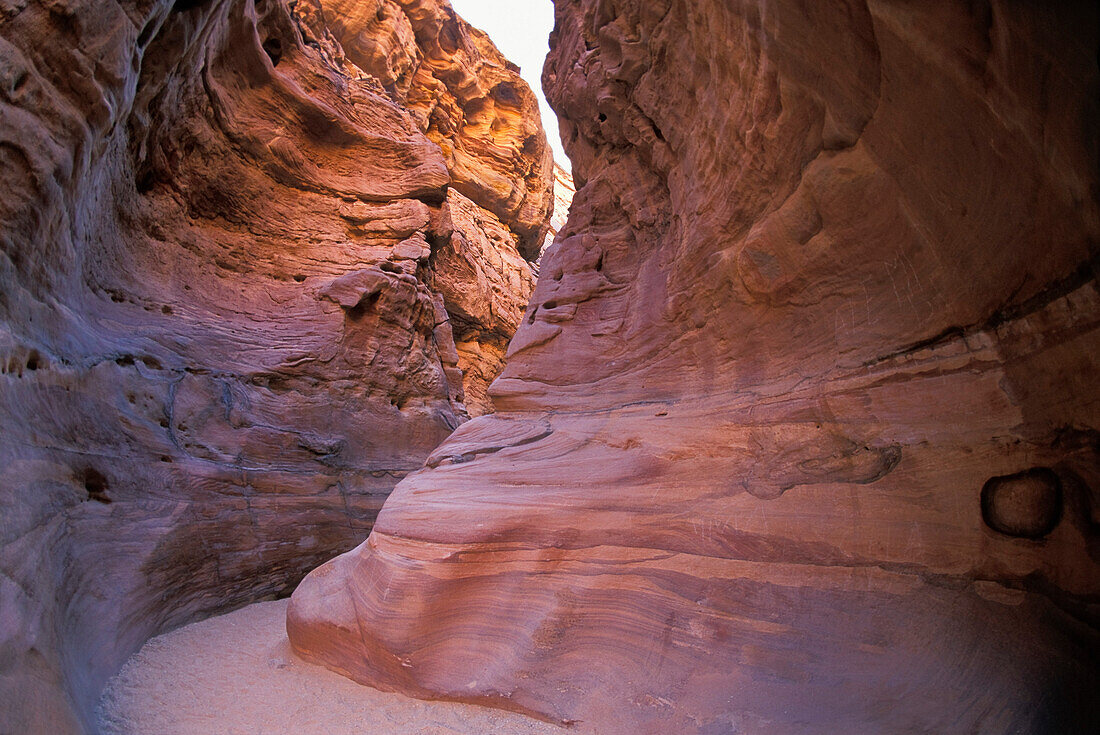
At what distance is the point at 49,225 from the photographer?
3.28 meters

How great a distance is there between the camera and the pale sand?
2785 mm

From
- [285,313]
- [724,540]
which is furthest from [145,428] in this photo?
[724,540]

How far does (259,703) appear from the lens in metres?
3.10

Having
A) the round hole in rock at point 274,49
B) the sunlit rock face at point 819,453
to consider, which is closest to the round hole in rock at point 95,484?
the sunlit rock face at point 819,453

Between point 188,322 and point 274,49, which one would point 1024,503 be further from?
point 274,49

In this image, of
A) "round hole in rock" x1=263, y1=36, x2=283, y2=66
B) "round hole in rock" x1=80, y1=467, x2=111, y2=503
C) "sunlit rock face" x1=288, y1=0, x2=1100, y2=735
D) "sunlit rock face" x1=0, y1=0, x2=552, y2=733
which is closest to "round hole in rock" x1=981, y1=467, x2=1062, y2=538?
"sunlit rock face" x1=288, y1=0, x2=1100, y2=735

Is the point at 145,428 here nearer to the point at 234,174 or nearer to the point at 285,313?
the point at 285,313

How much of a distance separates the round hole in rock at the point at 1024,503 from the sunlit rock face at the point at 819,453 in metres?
0.01

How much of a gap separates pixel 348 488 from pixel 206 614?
186cm

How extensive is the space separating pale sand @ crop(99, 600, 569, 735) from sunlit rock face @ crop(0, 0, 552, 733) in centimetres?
26

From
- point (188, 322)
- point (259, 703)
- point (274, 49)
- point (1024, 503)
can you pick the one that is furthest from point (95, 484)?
point (274, 49)

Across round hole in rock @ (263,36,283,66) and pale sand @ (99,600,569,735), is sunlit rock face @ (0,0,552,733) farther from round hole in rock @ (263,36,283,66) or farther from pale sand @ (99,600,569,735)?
pale sand @ (99,600,569,735)

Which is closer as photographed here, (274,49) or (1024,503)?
(1024,503)

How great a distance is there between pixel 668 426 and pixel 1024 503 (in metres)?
1.91
